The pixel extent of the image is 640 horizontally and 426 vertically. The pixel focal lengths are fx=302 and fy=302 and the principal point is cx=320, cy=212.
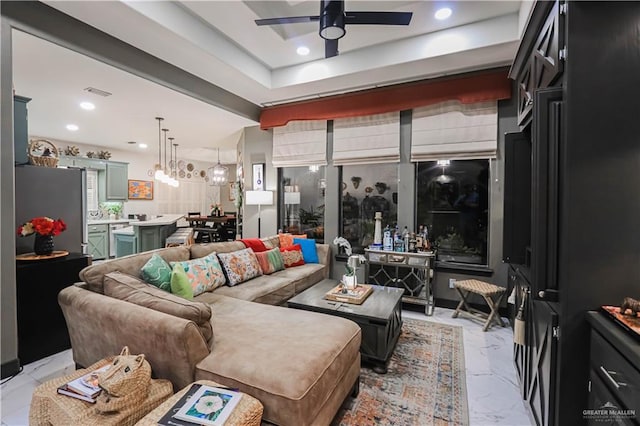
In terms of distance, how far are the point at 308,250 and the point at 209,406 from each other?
11.0 feet

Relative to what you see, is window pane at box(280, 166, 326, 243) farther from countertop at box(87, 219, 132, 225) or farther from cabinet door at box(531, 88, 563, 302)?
countertop at box(87, 219, 132, 225)

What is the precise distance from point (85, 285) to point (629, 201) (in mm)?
3359

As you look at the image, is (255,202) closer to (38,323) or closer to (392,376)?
(38,323)

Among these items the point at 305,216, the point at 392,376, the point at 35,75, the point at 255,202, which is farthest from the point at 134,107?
the point at 392,376

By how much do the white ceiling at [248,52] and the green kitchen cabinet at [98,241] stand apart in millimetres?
2867

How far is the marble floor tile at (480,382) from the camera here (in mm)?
2004

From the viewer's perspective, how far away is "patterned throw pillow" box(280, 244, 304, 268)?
14.2 ft

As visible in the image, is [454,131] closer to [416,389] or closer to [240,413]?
[416,389]

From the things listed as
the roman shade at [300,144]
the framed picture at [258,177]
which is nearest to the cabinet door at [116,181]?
the framed picture at [258,177]

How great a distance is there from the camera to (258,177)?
559 centimetres

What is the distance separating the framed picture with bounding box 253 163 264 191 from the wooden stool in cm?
362

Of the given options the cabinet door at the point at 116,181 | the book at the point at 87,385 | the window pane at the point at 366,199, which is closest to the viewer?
the book at the point at 87,385

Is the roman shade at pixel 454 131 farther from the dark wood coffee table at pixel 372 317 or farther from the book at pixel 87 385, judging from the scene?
the book at pixel 87 385

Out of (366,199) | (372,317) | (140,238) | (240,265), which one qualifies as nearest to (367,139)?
(366,199)
